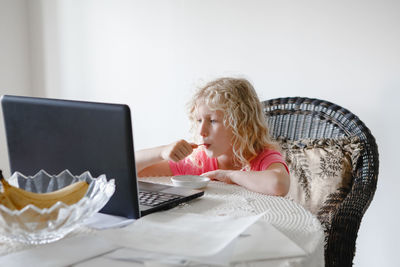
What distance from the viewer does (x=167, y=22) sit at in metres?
2.48

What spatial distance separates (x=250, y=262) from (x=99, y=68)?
232cm

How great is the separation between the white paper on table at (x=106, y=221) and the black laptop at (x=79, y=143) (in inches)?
0.4

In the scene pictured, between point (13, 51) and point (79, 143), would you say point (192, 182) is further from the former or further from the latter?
point (13, 51)

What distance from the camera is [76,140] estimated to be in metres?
0.88

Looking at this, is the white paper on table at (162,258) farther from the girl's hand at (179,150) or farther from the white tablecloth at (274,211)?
the girl's hand at (179,150)

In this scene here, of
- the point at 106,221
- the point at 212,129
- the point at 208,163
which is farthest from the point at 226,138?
the point at 106,221

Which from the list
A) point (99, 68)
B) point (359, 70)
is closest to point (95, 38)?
point (99, 68)

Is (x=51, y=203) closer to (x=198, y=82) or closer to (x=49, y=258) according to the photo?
(x=49, y=258)

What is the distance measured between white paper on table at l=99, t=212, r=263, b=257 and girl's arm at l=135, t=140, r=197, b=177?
47cm

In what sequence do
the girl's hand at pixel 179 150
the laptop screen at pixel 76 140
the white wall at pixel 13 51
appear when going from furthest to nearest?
1. the white wall at pixel 13 51
2. the girl's hand at pixel 179 150
3. the laptop screen at pixel 76 140

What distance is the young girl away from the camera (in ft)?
5.08

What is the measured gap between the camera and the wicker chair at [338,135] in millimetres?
1252

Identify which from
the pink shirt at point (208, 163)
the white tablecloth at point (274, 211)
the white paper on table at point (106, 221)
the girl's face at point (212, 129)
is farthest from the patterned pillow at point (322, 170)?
the white paper on table at point (106, 221)

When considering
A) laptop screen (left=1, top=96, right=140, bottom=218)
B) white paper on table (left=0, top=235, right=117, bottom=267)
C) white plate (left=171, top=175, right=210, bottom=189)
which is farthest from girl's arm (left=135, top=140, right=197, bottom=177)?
white paper on table (left=0, top=235, right=117, bottom=267)
